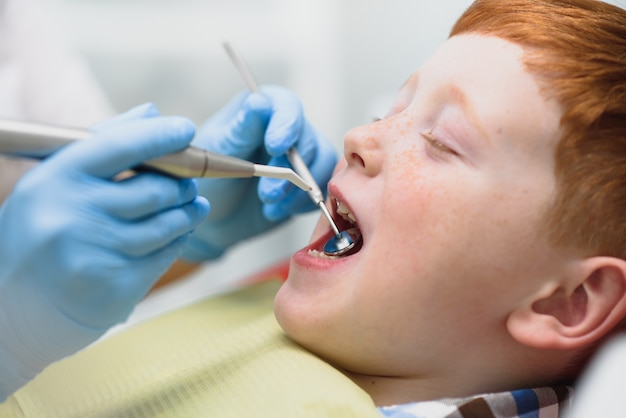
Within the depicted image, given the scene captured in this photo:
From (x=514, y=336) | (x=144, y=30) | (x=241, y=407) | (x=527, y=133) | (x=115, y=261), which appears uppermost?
(x=144, y=30)

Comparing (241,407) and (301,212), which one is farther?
(301,212)

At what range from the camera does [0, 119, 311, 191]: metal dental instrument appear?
2.46ft

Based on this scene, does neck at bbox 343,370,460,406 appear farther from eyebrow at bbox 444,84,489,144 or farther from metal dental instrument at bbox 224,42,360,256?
eyebrow at bbox 444,84,489,144

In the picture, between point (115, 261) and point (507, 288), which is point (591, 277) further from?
point (115, 261)

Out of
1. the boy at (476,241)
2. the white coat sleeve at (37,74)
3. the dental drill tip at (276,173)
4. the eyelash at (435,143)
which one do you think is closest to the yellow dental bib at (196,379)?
the boy at (476,241)

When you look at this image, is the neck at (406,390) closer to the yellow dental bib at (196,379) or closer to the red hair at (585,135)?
the yellow dental bib at (196,379)

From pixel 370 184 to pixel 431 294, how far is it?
0.17 m

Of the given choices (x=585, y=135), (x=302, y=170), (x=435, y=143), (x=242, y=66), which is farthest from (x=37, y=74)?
(x=585, y=135)

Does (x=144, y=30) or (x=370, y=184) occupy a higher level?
(x=144, y=30)

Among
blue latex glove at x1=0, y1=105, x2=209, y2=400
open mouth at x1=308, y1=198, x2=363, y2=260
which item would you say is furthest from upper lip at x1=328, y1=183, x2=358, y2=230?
blue latex glove at x1=0, y1=105, x2=209, y2=400

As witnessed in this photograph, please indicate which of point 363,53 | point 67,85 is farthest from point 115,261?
point 363,53

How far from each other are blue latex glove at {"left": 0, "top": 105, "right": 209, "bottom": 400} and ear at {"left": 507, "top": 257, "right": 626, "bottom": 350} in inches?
18.8

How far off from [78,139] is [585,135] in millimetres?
630

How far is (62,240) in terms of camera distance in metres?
0.76
